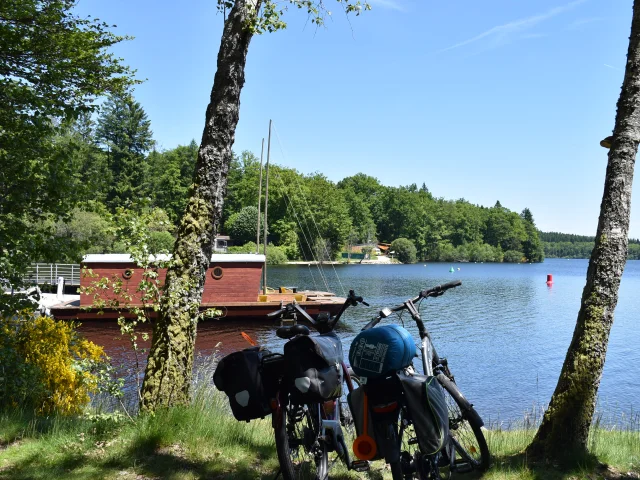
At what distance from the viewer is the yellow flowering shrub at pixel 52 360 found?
6.06 m

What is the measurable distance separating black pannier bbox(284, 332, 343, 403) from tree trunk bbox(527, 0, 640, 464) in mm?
1889

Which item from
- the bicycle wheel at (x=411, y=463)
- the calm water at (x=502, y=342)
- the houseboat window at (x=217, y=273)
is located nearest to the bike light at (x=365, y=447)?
the bicycle wheel at (x=411, y=463)

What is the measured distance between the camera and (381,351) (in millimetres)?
3297

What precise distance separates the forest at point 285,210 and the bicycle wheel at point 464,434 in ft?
13.3

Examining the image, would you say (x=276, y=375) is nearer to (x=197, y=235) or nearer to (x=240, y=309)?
(x=197, y=235)

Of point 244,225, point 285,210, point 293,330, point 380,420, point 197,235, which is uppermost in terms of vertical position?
point 285,210

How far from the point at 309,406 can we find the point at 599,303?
225 cm

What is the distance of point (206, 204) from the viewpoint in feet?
16.8

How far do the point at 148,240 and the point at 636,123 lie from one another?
155 inches

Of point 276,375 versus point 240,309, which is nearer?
point 276,375

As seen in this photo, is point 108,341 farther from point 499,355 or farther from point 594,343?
point 594,343

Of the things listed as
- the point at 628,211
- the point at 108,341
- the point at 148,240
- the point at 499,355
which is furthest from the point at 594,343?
the point at 108,341

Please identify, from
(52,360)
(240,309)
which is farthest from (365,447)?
(240,309)

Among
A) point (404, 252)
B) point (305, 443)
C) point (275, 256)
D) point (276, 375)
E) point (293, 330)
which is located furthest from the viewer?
point (404, 252)
